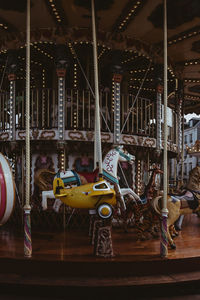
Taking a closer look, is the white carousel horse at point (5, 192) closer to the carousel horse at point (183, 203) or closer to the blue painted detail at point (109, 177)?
the blue painted detail at point (109, 177)

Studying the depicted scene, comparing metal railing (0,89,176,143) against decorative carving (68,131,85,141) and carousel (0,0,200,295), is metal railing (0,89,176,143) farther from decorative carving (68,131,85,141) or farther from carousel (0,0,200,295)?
decorative carving (68,131,85,141)

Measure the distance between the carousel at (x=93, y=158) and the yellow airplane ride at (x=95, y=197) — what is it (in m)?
0.02

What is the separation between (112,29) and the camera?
9.96 m

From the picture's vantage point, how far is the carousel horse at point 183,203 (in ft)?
22.3

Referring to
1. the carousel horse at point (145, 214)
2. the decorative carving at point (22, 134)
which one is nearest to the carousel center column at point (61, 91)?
the decorative carving at point (22, 134)

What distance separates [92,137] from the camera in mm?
9711

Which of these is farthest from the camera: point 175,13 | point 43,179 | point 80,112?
point 80,112

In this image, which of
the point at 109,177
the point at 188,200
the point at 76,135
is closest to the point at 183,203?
the point at 188,200

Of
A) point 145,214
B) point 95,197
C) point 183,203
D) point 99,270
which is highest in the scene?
point 95,197

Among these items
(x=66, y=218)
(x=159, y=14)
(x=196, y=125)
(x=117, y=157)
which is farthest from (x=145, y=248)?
(x=196, y=125)

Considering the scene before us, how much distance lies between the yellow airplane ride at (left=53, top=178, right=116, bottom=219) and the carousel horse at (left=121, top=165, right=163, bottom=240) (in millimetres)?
1449

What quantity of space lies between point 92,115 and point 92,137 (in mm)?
1932

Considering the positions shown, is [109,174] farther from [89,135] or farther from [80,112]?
[80,112]

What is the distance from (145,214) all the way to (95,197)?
6.71 feet
